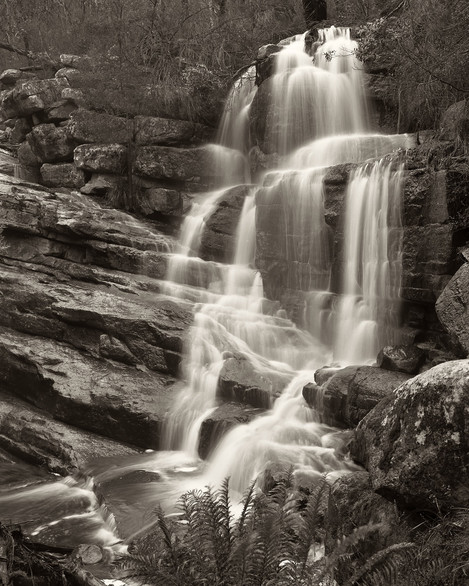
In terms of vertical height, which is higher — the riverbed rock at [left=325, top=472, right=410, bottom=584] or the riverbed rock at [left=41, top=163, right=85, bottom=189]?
the riverbed rock at [left=41, top=163, right=85, bottom=189]

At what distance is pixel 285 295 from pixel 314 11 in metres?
10.7

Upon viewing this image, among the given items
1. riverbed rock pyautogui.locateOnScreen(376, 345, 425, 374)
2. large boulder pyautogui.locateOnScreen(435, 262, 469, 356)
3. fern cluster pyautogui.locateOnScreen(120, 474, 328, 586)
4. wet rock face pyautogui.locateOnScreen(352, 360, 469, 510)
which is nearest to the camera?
fern cluster pyautogui.locateOnScreen(120, 474, 328, 586)

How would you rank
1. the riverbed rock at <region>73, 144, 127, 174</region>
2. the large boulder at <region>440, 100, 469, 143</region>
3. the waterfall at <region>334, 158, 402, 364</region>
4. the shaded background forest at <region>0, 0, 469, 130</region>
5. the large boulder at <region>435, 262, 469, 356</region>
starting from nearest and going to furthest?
the large boulder at <region>435, 262, 469, 356</region> → the waterfall at <region>334, 158, 402, 364</region> → the large boulder at <region>440, 100, 469, 143</region> → the shaded background forest at <region>0, 0, 469, 130</region> → the riverbed rock at <region>73, 144, 127, 174</region>

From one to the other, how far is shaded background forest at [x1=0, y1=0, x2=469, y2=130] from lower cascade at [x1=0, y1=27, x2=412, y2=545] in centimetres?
110

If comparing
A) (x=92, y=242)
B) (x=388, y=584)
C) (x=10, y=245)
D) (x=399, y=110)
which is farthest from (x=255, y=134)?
(x=388, y=584)

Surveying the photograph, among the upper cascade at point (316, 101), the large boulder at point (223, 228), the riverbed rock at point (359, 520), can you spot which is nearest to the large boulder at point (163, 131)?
the upper cascade at point (316, 101)

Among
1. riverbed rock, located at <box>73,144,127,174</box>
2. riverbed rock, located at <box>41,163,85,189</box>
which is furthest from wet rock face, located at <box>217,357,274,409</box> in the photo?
riverbed rock, located at <box>41,163,85,189</box>

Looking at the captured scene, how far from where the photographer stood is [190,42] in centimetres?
1850

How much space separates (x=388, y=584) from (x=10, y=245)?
34.1 ft

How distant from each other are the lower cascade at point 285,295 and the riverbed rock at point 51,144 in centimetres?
378

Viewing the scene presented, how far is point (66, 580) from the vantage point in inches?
121

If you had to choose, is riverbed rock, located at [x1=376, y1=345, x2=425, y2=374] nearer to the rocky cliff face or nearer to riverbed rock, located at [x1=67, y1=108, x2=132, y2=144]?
the rocky cliff face

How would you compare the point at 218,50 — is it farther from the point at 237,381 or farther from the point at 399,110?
the point at 237,381

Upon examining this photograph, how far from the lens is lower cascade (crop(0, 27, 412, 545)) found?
7945 mm
